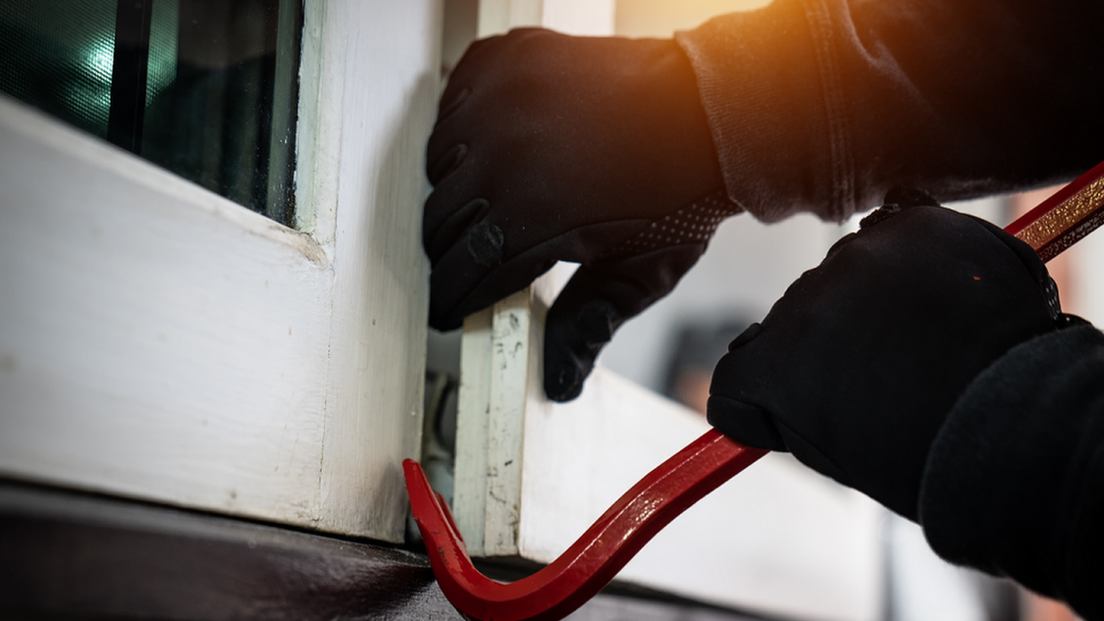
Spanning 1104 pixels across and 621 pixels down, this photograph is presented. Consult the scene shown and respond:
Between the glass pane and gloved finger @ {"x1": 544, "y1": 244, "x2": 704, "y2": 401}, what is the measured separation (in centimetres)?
18

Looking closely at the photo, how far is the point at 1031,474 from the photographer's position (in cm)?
26

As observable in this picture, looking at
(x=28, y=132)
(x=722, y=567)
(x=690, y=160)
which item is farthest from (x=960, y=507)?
(x=722, y=567)

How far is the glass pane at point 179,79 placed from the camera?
31 centimetres

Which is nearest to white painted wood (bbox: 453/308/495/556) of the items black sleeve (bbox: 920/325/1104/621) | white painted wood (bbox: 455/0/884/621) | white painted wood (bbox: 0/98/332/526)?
white painted wood (bbox: 455/0/884/621)

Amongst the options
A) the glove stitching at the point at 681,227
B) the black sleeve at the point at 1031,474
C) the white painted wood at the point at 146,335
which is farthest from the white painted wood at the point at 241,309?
the black sleeve at the point at 1031,474

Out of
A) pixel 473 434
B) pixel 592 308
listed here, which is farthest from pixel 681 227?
pixel 473 434

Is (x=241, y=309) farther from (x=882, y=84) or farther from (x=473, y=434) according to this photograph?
(x=882, y=84)

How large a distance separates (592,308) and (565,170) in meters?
0.10

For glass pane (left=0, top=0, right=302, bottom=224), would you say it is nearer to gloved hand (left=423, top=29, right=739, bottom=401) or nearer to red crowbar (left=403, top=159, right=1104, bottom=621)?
gloved hand (left=423, top=29, right=739, bottom=401)

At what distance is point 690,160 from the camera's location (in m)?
0.43

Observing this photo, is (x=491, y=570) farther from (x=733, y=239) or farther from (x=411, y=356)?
(x=733, y=239)

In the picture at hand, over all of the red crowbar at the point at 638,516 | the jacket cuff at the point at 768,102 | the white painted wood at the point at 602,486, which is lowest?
the white painted wood at the point at 602,486

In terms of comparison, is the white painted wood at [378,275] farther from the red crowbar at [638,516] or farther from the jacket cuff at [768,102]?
the jacket cuff at [768,102]

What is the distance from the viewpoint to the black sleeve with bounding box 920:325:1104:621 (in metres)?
0.25
